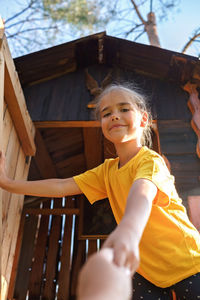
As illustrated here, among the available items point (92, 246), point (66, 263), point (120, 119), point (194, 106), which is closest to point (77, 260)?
point (66, 263)

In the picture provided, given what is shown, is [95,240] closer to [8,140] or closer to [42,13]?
[8,140]

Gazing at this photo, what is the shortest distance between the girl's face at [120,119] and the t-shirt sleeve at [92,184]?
271 mm

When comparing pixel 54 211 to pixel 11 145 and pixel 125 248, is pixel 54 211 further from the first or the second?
pixel 125 248

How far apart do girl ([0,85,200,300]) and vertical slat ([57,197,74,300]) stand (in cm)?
385

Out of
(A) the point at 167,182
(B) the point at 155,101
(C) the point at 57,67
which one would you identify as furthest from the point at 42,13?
(A) the point at 167,182

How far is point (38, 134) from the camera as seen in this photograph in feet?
15.7

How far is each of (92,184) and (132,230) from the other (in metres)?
1.21

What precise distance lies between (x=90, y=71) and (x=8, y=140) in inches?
90.3

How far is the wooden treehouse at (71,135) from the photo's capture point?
313 cm

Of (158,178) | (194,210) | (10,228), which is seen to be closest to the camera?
(158,178)

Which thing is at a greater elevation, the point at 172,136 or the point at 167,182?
the point at 172,136

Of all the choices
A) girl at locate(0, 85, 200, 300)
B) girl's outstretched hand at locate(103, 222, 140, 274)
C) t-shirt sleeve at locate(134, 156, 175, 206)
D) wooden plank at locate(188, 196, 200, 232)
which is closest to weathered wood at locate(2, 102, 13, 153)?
girl at locate(0, 85, 200, 300)

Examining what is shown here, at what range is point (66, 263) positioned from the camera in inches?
217

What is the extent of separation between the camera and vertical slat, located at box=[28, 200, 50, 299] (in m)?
5.26
